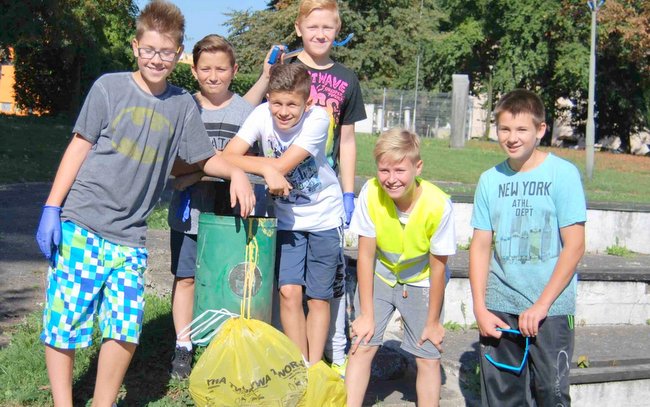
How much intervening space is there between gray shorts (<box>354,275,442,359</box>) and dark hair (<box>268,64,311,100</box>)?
994 millimetres

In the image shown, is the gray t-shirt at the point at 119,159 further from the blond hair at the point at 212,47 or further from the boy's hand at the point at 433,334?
the boy's hand at the point at 433,334

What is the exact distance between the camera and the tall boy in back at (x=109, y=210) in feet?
11.1

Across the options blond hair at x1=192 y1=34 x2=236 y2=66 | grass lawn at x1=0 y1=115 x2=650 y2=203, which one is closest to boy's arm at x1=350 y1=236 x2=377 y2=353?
blond hair at x1=192 y1=34 x2=236 y2=66

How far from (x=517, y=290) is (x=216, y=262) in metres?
1.39

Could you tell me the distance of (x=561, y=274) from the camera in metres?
3.62

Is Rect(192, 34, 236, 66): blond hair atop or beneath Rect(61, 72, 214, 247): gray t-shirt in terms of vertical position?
atop

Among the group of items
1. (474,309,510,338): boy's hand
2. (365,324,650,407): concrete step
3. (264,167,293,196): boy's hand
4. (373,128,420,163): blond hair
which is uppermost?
(373,128,420,163): blond hair

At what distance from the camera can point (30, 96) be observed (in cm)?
3116

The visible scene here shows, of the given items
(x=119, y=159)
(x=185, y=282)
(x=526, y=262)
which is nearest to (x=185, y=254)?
(x=185, y=282)

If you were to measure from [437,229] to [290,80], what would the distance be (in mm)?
973

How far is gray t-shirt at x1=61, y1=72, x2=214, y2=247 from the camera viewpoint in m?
3.40

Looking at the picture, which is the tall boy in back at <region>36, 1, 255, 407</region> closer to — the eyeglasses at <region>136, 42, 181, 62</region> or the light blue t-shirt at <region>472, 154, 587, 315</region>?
the eyeglasses at <region>136, 42, 181, 62</region>

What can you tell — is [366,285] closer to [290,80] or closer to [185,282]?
[185,282]

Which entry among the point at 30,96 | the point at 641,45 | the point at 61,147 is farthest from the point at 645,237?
the point at 30,96
